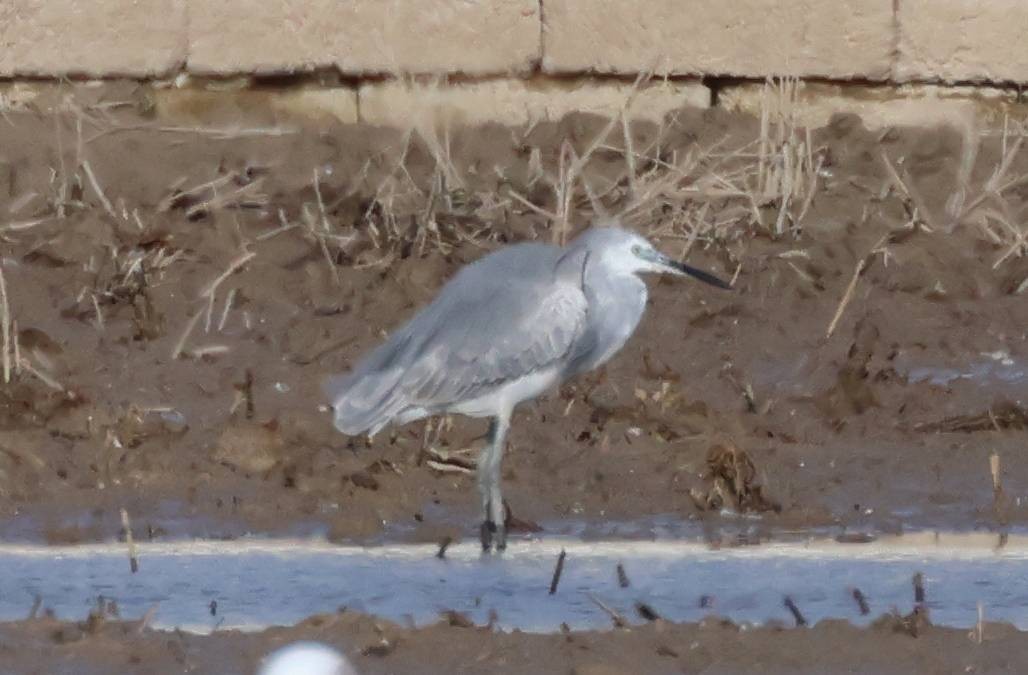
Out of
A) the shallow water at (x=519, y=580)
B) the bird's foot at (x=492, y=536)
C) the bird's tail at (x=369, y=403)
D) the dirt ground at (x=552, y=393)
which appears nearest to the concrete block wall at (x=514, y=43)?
the dirt ground at (x=552, y=393)

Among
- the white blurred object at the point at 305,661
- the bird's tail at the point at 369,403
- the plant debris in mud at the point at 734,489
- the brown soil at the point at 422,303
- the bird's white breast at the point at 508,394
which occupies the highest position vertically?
the white blurred object at the point at 305,661

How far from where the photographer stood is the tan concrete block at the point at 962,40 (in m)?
11.0

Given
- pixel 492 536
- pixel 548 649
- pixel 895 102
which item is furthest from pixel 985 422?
pixel 895 102

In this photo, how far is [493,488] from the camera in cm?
664

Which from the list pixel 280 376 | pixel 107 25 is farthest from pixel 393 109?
pixel 280 376

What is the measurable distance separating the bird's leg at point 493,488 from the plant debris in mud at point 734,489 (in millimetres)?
553

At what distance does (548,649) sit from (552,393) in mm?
2960

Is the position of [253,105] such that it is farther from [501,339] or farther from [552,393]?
[501,339]

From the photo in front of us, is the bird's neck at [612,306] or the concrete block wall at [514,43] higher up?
the bird's neck at [612,306]

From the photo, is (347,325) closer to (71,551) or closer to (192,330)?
(192,330)

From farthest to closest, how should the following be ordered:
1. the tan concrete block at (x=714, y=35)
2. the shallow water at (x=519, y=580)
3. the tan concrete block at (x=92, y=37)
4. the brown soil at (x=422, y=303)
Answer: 1. the tan concrete block at (x=714, y=35)
2. the tan concrete block at (x=92, y=37)
3. the brown soil at (x=422, y=303)
4. the shallow water at (x=519, y=580)

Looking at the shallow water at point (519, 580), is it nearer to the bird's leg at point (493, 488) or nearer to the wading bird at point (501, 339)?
the bird's leg at point (493, 488)

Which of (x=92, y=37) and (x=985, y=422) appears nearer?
(x=985, y=422)

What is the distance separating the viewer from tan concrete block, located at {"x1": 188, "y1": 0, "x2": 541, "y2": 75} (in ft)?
35.8
